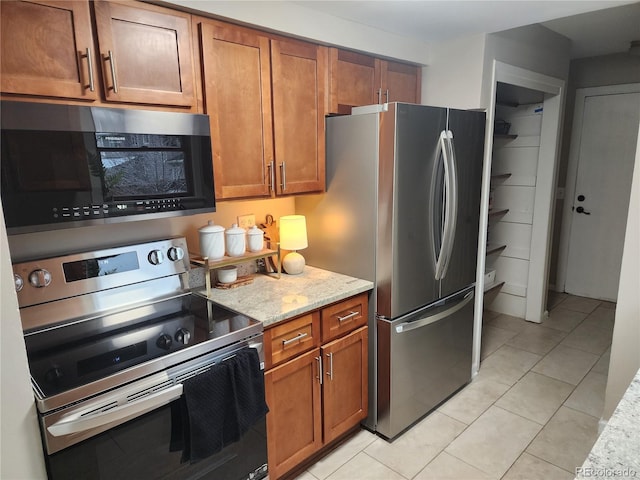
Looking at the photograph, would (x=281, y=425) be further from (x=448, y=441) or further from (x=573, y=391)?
(x=573, y=391)

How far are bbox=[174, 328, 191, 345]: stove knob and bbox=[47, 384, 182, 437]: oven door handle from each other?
0.54 ft

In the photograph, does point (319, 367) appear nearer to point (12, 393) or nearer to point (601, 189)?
point (12, 393)

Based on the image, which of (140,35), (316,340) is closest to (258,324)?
(316,340)

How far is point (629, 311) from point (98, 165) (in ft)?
8.30

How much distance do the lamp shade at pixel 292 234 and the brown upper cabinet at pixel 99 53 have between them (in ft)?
2.61

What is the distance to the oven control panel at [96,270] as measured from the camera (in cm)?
156

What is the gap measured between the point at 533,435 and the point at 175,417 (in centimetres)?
193

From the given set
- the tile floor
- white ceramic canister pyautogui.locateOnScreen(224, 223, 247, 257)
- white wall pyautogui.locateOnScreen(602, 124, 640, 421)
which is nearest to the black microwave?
white ceramic canister pyautogui.locateOnScreen(224, 223, 247, 257)

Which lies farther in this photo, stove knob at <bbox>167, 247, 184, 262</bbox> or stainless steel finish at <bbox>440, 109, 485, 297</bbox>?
stainless steel finish at <bbox>440, 109, 485, 297</bbox>

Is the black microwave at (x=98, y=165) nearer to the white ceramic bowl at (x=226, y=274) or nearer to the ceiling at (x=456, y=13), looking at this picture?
the white ceramic bowl at (x=226, y=274)

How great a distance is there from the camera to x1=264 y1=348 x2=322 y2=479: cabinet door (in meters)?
1.81

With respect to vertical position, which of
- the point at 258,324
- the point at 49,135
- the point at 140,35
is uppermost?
the point at 140,35

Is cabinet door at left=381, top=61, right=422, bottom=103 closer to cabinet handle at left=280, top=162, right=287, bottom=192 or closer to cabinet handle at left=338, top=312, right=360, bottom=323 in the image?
cabinet handle at left=280, top=162, right=287, bottom=192

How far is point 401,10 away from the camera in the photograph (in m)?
2.05
